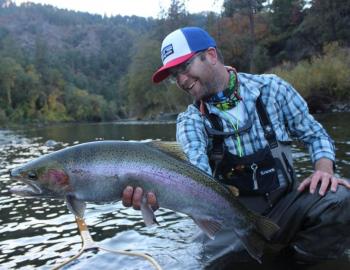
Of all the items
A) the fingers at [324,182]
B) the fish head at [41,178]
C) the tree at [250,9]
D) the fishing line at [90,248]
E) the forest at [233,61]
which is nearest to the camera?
the fish head at [41,178]

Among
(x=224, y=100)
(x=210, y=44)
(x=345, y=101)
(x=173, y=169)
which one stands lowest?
(x=345, y=101)

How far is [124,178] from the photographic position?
3268mm

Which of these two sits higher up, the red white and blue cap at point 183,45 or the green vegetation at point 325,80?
the red white and blue cap at point 183,45

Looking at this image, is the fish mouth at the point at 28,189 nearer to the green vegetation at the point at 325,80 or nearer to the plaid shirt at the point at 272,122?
the plaid shirt at the point at 272,122

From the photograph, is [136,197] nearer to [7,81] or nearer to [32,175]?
[32,175]

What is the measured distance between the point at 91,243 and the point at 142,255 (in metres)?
0.93

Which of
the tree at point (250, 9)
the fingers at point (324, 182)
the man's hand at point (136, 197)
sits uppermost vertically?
the tree at point (250, 9)

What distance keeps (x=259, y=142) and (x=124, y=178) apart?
1416 millimetres

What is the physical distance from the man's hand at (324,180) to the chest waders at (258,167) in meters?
0.26

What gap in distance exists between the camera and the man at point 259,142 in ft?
13.0

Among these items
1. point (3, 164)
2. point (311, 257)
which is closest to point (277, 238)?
point (311, 257)

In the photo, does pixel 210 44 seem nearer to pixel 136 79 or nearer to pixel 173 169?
pixel 173 169

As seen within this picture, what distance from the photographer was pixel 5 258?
5918 millimetres

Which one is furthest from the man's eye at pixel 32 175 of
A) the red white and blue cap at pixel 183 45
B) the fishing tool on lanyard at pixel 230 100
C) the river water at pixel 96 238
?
the river water at pixel 96 238
